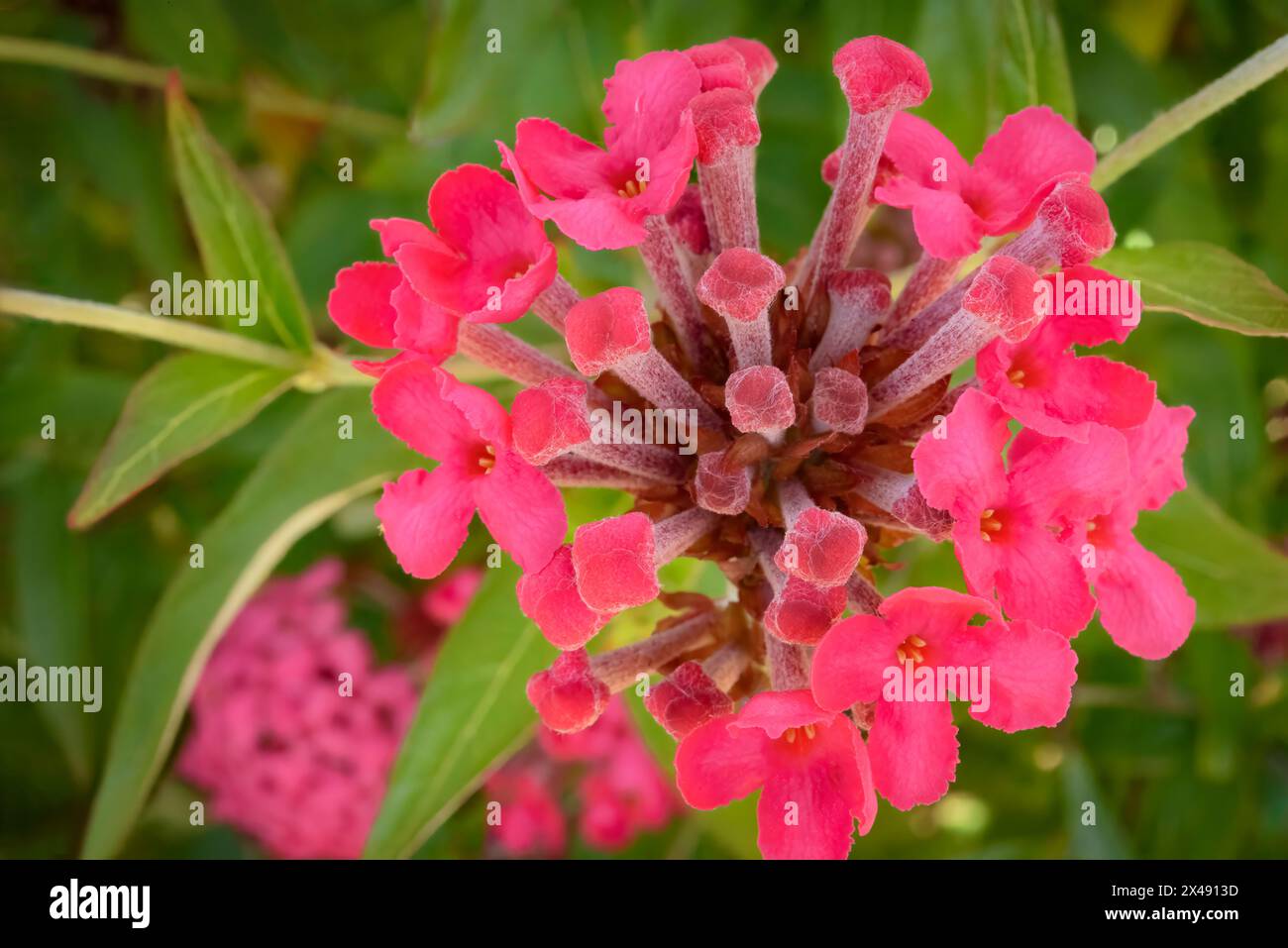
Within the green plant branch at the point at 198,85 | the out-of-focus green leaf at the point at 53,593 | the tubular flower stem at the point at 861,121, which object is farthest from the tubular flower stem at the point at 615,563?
the out-of-focus green leaf at the point at 53,593

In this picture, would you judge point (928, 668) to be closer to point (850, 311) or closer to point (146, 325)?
point (850, 311)

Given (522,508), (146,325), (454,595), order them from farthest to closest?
(454,595), (146,325), (522,508)

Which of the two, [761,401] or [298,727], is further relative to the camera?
[298,727]

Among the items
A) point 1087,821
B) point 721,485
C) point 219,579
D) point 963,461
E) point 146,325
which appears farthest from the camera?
point 1087,821

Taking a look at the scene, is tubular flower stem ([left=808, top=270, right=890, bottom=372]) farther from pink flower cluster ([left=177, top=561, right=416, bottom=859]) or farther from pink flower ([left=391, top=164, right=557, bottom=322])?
pink flower cluster ([left=177, top=561, right=416, bottom=859])

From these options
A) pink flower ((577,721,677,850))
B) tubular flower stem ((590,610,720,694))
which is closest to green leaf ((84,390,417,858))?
tubular flower stem ((590,610,720,694))

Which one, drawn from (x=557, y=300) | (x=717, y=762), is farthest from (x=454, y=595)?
(x=717, y=762)

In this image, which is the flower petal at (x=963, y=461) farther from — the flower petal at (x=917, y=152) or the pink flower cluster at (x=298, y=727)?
the pink flower cluster at (x=298, y=727)

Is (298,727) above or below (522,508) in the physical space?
below
